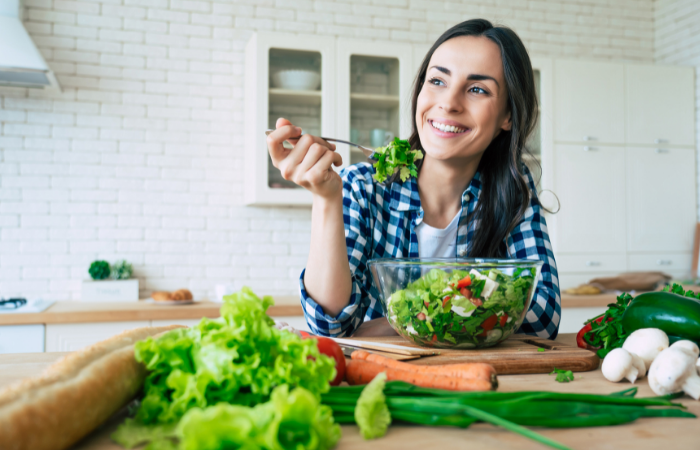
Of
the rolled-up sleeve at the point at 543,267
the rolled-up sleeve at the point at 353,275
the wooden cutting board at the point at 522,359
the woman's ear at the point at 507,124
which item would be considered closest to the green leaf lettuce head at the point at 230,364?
the wooden cutting board at the point at 522,359

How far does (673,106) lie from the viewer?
3.68 meters

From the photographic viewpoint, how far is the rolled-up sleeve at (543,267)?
4.46 ft

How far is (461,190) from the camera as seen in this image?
169cm

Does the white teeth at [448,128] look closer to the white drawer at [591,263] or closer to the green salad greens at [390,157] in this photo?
the green salad greens at [390,157]

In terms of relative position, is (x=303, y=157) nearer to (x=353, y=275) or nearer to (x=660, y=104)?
(x=353, y=275)

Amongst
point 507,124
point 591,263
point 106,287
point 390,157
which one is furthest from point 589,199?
point 106,287

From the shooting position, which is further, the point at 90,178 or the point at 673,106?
the point at 673,106

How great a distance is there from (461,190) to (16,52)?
221 centimetres

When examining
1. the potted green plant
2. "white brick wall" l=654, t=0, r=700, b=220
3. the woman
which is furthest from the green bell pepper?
"white brick wall" l=654, t=0, r=700, b=220

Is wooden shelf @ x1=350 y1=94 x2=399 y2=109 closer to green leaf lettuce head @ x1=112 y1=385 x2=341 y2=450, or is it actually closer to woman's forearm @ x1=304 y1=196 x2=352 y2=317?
woman's forearm @ x1=304 y1=196 x2=352 y2=317

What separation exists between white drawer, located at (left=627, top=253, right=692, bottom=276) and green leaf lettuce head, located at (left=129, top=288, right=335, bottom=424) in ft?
11.6

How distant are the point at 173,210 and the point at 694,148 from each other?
3.52m

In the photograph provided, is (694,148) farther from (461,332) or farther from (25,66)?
(25,66)

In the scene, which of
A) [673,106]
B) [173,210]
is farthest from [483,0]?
[173,210]
